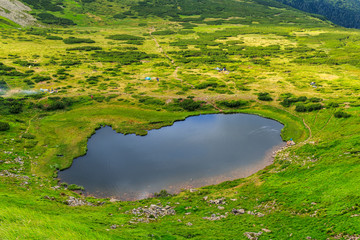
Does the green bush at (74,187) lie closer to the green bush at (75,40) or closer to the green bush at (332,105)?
the green bush at (332,105)

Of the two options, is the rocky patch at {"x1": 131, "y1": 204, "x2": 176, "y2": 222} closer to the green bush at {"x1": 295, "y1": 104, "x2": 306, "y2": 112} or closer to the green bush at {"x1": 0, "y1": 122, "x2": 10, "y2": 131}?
the green bush at {"x1": 0, "y1": 122, "x2": 10, "y2": 131}

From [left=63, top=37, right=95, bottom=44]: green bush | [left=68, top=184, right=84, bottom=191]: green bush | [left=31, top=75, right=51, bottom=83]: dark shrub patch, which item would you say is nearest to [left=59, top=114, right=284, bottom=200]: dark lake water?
[left=68, top=184, right=84, bottom=191]: green bush

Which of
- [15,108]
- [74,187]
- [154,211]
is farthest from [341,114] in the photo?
[15,108]

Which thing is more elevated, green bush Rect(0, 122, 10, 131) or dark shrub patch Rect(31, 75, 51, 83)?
dark shrub patch Rect(31, 75, 51, 83)

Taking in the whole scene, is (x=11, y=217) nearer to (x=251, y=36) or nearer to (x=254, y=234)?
(x=254, y=234)

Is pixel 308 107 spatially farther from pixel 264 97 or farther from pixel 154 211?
pixel 154 211

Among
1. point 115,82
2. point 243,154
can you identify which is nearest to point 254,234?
point 243,154

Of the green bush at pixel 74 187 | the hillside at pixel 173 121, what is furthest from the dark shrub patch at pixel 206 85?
the green bush at pixel 74 187

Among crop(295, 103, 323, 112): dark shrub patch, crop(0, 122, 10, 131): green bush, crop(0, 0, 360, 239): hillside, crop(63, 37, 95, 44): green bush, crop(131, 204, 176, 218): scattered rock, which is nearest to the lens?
crop(0, 0, 360, 239): hillside
